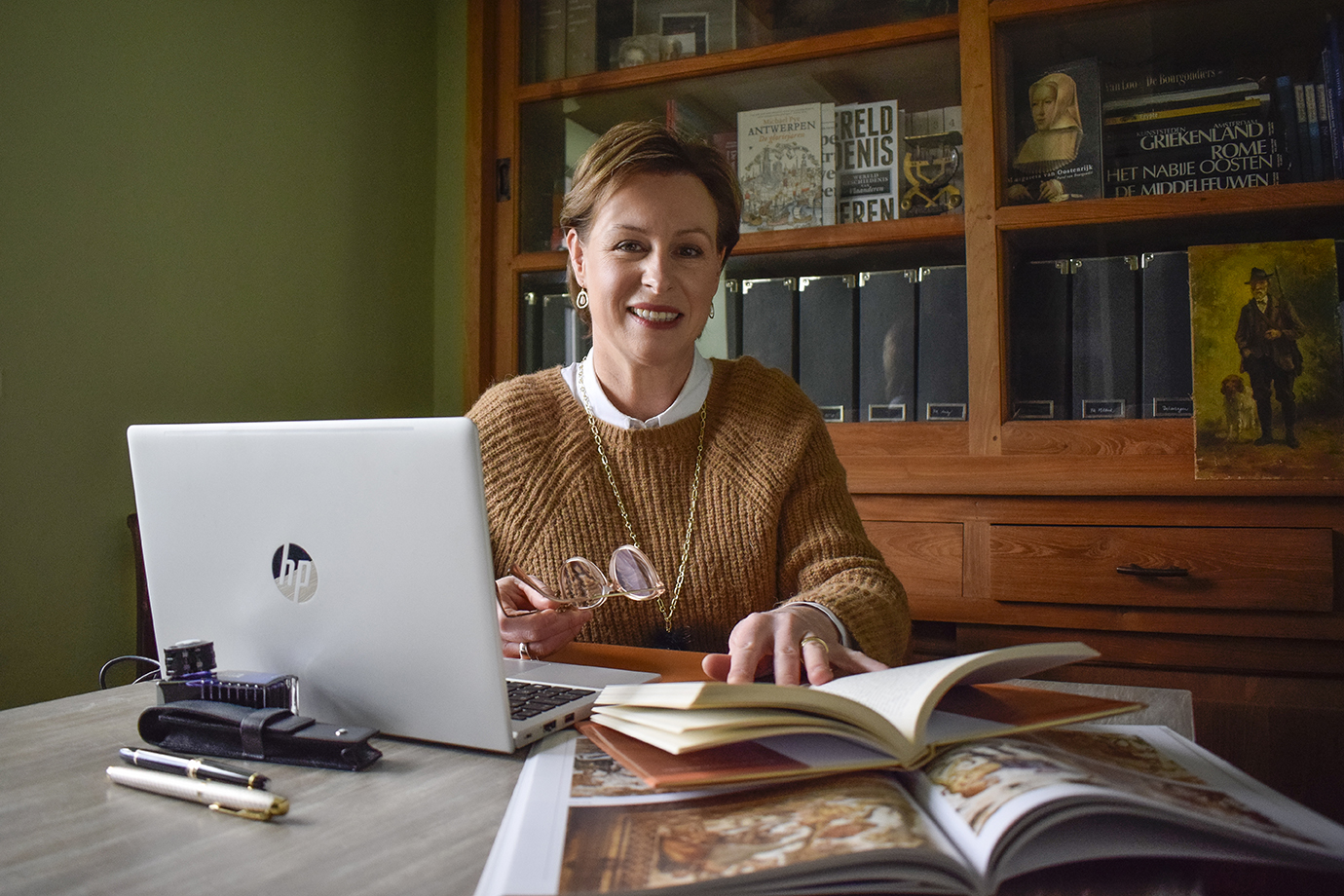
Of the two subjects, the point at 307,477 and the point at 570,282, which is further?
the point at 570,282

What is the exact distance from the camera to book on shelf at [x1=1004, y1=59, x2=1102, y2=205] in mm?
1768

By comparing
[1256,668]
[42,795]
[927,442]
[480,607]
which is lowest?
[1256,668]

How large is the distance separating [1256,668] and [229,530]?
1.53m

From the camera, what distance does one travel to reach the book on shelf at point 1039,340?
175 cm

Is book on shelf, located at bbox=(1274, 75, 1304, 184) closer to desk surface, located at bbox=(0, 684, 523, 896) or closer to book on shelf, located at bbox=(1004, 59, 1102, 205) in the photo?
book on shelf, located at bbox=(1004, 59, 1102, 205)

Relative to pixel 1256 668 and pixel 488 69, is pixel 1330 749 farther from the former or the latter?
pixel 488 69

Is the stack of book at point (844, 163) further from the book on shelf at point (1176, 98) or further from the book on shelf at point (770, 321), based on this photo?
the book on shelf at point (1176, 98)

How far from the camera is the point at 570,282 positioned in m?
1.62

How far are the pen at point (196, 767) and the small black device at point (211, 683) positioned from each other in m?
0.05

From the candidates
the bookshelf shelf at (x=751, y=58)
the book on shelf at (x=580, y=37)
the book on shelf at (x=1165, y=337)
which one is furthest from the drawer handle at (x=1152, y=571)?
the book on shelf at (x=580, y=37)

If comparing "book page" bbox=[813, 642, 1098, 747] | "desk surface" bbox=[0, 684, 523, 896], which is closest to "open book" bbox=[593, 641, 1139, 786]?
"book page" bbox=[813, 642, 1098, 747]

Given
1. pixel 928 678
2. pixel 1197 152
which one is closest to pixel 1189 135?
pixel 1197 152

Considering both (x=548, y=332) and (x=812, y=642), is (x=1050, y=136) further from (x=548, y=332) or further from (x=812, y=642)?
(x=812, y=642)

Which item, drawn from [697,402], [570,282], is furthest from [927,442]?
[570,282]
